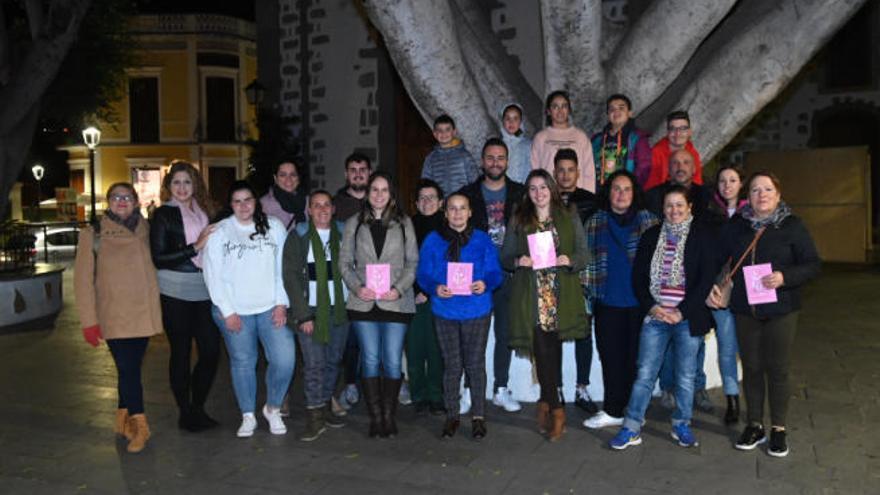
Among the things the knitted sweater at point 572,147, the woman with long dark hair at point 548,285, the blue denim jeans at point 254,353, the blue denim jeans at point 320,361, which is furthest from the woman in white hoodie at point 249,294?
the knitted sweater at point 572,147

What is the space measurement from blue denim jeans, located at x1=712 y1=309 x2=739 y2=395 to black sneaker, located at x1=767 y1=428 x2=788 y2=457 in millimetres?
664

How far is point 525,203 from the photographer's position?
514 centimetres

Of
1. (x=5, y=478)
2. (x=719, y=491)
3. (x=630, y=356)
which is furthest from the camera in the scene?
(x=630, y=356)

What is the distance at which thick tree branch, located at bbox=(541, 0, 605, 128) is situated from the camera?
6.00 meters

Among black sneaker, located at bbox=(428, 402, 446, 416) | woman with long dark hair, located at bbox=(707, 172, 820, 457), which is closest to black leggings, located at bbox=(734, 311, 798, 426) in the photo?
woman with long dark hair, located at bbox=(707, 172, 820, 457)

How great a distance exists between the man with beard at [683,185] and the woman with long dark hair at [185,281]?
2.82m

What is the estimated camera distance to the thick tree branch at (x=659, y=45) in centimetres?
607

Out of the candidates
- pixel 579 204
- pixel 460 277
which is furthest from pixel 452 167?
pixel 460 277

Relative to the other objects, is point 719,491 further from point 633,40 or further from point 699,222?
point 633,40

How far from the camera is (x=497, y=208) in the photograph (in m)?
5.52

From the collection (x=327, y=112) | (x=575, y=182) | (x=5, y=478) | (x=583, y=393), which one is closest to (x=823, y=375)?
(x=583, y=393)

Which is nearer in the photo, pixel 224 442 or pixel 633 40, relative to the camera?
pixel 224 442

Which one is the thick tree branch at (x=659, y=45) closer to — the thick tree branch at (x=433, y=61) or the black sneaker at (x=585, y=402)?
the thick tree branch at (x=433, y=61)

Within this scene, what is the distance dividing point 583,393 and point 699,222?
151 centimetres
